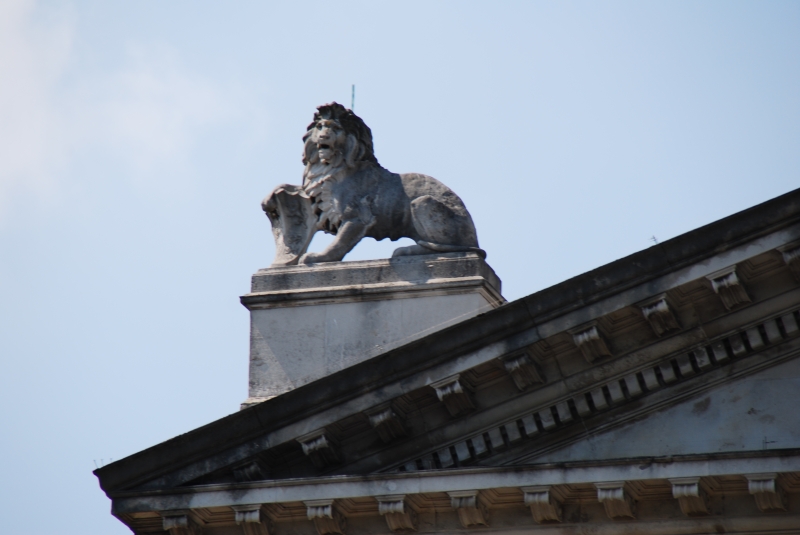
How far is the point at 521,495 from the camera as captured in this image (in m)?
17.4

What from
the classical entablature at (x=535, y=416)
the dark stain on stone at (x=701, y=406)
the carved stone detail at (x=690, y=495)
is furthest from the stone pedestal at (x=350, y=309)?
the carved stone detail at (x=690, y=495)

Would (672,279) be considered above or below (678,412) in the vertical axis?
above

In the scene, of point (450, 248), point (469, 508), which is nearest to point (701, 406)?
point (469, 508)

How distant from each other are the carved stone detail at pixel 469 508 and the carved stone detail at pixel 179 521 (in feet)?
9.34

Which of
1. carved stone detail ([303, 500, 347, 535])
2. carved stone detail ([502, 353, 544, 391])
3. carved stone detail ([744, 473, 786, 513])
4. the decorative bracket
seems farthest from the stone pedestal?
carved stone detail ([744, 473, 786, 513])

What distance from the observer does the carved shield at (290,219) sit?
72.1 feet

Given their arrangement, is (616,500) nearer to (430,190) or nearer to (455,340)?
(455,340)

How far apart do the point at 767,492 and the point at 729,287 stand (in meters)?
2.37

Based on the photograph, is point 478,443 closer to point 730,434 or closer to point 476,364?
point 476,364

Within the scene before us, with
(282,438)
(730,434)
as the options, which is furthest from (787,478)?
(282,438)

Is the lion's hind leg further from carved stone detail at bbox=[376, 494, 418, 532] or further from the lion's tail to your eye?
carved stone detail at bbox=[376, 494, 418, 532]

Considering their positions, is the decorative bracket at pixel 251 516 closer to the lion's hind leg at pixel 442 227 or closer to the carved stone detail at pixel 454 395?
the carved stone detail at pixel 454 395

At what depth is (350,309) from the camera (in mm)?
20953

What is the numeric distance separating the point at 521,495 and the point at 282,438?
2.78m
